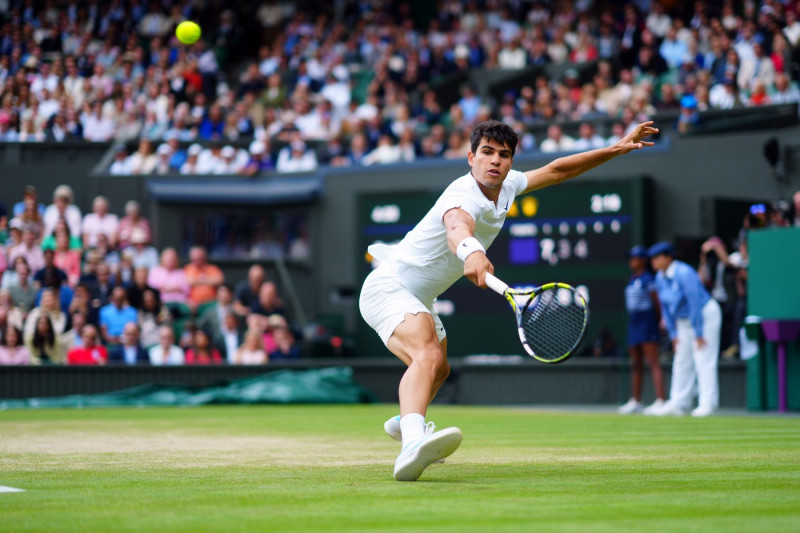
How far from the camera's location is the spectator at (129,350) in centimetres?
1845

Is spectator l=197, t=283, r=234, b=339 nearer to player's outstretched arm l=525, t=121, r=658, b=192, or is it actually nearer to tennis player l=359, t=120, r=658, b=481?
tennis player l=359, t=120, r=658, b=481

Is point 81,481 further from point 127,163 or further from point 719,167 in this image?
point 127,163

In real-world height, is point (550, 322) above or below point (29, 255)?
below

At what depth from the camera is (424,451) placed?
19.4 feet

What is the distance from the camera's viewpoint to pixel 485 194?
→ 21.9ft

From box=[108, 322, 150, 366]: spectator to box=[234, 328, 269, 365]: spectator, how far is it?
1500 mm

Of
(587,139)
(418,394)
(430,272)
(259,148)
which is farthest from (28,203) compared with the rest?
(418,394)

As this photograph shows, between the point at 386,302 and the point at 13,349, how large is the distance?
12.5 metres

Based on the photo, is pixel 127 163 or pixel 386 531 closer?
pixel 386 531

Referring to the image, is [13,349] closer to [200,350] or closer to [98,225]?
[200,350]

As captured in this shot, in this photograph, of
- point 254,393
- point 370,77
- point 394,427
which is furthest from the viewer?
point 370,77

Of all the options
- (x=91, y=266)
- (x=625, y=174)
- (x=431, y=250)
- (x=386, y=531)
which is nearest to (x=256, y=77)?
(x=91, y=266)

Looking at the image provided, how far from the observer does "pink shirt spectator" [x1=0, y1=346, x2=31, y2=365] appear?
1783 cm

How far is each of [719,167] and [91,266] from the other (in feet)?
34.2
